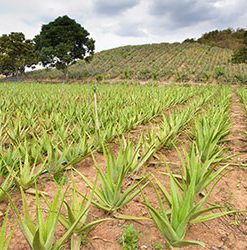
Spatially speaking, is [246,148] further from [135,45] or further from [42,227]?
[135,45]

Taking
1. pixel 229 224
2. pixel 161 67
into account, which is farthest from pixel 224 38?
pixel 229 224

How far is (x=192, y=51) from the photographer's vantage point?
41.2 meters

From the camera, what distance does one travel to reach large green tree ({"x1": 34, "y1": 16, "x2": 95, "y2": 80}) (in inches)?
993

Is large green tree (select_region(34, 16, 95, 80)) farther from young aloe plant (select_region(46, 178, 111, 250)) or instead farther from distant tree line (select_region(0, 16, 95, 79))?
young aloe plant (select_region(46, 178, 111, 250))

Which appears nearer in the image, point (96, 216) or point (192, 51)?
point (96, 216)

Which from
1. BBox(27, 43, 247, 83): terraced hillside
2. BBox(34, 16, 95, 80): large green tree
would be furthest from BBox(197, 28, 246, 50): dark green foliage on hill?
BBox(34, 16, 95, 80): large green tree

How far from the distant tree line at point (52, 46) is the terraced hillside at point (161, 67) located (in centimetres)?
325

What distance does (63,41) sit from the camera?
87.0ft

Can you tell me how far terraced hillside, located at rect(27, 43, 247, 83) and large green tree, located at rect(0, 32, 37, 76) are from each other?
3.07 meters

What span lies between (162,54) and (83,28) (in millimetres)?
15864

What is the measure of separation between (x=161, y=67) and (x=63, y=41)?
38.7 feet

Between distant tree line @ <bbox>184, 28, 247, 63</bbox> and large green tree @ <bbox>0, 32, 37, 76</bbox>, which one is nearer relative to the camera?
large green tree @ <bbox>0, 32, 37, 76</bbox>

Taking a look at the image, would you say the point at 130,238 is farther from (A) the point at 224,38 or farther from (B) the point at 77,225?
(A) the point at 224,38

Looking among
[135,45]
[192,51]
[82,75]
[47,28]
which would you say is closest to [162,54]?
[192,51]
